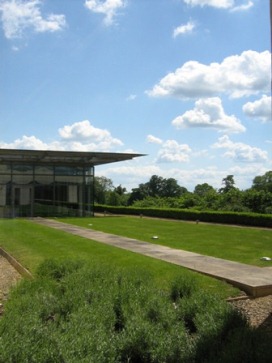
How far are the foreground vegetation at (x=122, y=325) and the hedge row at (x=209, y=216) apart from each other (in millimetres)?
16275

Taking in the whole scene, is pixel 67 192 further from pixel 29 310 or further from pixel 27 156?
pixel 29 310

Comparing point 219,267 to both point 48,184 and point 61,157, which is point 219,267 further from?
point 48,184

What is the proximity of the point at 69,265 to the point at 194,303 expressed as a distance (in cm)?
324

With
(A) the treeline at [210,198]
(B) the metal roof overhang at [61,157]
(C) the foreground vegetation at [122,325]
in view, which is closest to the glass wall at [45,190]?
(B) the metal roof overhang at [61,157]

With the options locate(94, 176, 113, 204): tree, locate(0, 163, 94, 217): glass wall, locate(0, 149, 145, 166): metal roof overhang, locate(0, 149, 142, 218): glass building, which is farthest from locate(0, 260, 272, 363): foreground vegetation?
locate(94, 176, 113, 204): tree

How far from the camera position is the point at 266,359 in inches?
153

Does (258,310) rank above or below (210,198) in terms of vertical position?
below

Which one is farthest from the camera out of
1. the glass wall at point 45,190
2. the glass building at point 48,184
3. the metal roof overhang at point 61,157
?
the glass wall at point 45,190

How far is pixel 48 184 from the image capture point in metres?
32.6

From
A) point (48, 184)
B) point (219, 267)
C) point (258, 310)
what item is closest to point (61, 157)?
point (48, 184)

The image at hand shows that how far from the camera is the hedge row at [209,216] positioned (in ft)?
73.3

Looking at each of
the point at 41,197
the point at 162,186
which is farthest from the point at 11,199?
the point at 162,186

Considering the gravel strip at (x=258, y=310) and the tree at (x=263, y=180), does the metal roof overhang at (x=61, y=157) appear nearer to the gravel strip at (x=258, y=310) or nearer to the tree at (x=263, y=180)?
the tree at (x=263, y=180)

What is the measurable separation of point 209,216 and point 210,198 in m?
7.50
